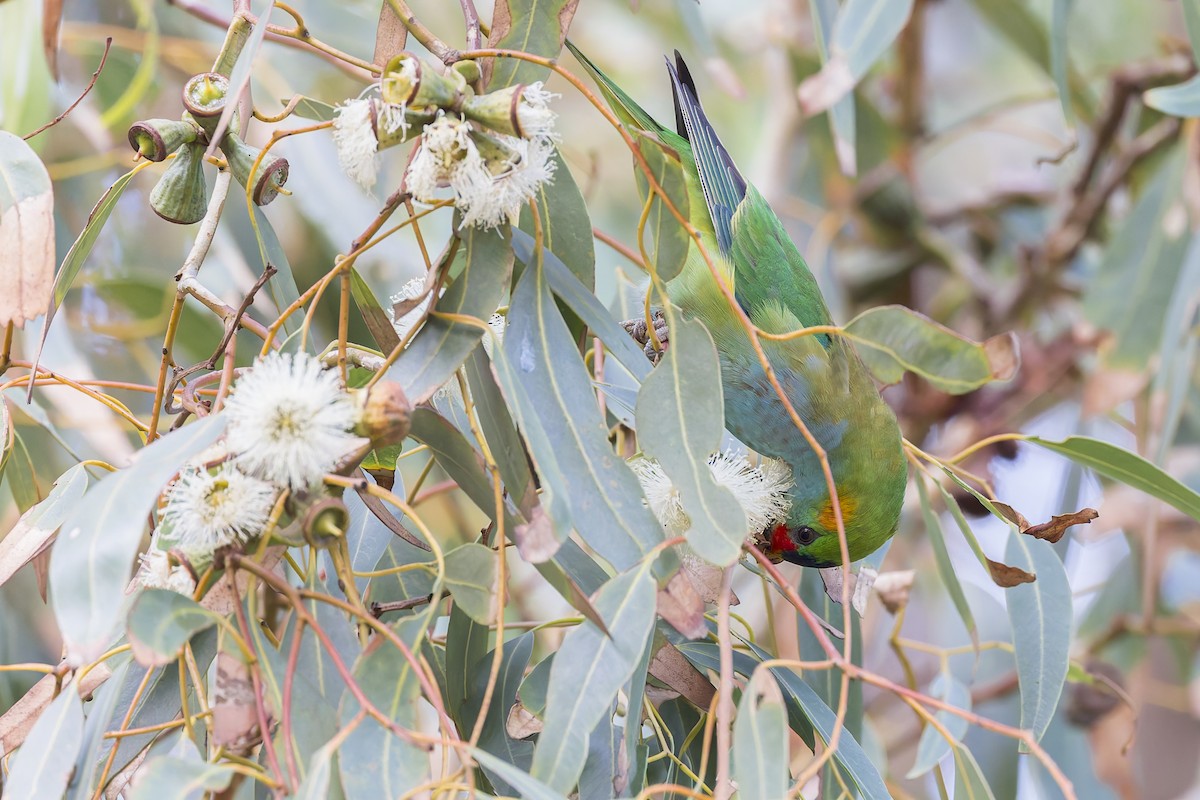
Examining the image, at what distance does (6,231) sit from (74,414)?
1239 mm

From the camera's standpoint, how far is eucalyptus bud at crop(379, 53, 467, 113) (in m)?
0.95

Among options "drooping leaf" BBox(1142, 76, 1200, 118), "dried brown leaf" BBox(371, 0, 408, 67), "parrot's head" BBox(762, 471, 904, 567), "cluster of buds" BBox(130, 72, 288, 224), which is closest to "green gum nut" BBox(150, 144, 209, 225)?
"cluster of buds" BBox(130, 72, 288, 224)

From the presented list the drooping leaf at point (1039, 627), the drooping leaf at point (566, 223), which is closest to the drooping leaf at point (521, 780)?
the drooping leaf at point (566, 223)

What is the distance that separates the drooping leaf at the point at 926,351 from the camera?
1.14m

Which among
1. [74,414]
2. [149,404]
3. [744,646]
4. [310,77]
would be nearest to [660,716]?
[744,646]

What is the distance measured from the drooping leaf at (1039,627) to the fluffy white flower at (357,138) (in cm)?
105

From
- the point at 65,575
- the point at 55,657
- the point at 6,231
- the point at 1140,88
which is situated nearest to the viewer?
the point at 65,575

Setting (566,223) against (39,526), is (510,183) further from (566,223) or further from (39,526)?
(39,526)

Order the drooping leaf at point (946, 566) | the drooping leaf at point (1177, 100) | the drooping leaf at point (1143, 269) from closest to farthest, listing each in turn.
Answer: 1. the drooping leaf at point (946, 566)
2. the drooping leaf at point (1177, 100)
3. the drooping leaf at point (1143, 269)

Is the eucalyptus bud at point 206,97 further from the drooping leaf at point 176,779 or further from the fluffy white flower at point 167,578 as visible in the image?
the drooping leaf at point 176,779

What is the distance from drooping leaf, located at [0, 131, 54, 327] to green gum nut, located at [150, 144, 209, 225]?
12 cm

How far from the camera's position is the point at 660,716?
1359mm

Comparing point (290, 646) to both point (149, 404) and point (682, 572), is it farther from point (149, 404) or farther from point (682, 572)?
point (149, 404)

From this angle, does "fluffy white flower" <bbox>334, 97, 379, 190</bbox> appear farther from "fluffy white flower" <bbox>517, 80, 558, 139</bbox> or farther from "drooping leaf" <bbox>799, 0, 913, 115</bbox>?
"drooping leaf" <bbox>799, 0, 913, 115</bbox>
